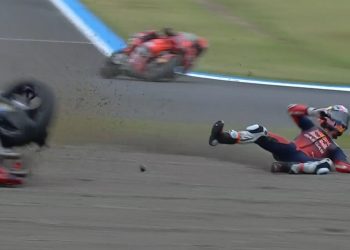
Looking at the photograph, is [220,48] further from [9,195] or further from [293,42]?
[9,195]

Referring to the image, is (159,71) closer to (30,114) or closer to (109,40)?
(109,40)

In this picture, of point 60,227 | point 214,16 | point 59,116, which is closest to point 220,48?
point 214,16

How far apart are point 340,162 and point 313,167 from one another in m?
0.43

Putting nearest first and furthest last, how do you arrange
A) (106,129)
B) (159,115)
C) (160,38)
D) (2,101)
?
(2,101) → (106,129) → (159,115) → (160,38)

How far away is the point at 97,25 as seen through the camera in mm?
23125

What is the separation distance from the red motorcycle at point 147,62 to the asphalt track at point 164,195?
1972 mm

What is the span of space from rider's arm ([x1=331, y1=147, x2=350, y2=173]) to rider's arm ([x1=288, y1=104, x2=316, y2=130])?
480 mm

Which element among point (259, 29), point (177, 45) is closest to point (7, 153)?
point (177, 45)

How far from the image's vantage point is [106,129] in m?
11.1

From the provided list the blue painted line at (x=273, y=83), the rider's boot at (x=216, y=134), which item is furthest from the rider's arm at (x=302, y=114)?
the blue painted line at (x=273, y=83)

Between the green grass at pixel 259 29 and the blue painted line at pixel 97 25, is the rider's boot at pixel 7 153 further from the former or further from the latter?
the blue painted line at pixel 97 25

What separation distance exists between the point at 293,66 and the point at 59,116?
9431 mm

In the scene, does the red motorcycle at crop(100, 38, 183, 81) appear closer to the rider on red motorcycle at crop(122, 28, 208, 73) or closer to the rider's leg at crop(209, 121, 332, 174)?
the rider on red motorcycle at crop(122, 28, 208, 73)

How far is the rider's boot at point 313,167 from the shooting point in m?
9.12
